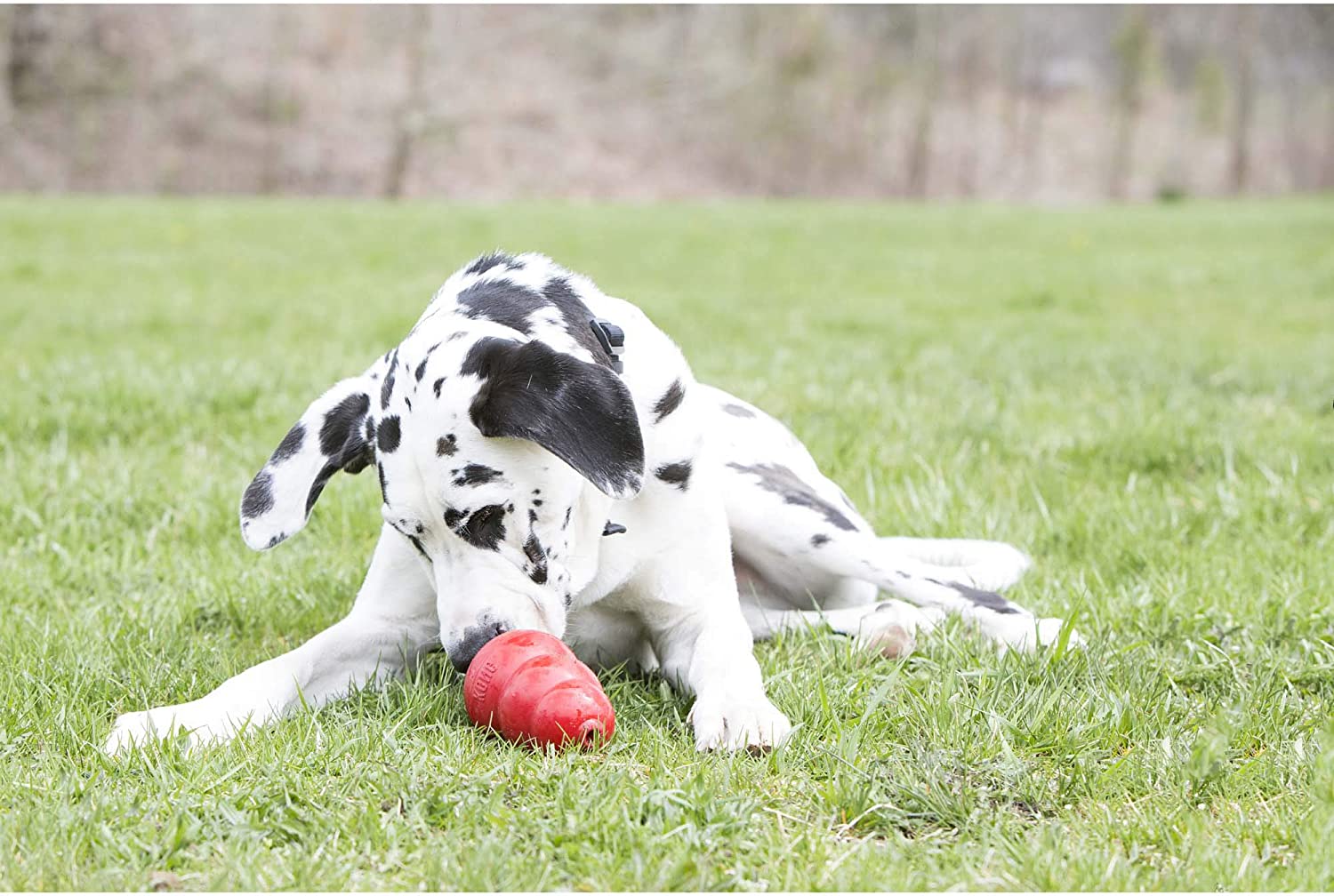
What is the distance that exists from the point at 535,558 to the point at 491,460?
25cm

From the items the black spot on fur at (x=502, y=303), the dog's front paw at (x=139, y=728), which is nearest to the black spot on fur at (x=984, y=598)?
the black spot on fur at (x=502, y=303)

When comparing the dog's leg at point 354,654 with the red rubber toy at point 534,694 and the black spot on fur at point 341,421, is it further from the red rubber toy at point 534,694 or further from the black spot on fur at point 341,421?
the red rubber toy at point 534,694

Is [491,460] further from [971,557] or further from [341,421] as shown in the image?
[971,557]

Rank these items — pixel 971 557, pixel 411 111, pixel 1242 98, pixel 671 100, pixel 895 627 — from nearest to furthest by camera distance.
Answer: pixel 895 627 → pixel 971 557 → pixel 411 111 → pixel 671 100 → pixel 1242 98

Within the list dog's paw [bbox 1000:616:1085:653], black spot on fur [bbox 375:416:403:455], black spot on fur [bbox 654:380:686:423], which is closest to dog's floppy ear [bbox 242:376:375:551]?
black spot on fur [bbox 375:416:403:455]

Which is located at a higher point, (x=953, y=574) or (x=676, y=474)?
(x=676, y=474)

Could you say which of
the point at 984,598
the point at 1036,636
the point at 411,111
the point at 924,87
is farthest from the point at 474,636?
the point at 924,87

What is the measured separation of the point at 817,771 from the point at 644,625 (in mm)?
886

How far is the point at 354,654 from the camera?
131 inches

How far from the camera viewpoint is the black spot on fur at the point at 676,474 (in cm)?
336

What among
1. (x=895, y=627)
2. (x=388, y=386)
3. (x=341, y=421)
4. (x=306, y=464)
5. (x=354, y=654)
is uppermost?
(x=388, y=386)

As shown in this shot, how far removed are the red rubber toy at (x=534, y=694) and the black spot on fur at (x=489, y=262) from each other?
1.11m

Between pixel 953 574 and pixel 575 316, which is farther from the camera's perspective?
pixel 953 574

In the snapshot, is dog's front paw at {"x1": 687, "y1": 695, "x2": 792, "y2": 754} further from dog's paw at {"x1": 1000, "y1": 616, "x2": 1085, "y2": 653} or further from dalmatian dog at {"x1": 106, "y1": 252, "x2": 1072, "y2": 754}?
dog's paw at {"x1": 1000, "y1": 616, "x2": 1085, "y2": 653}
